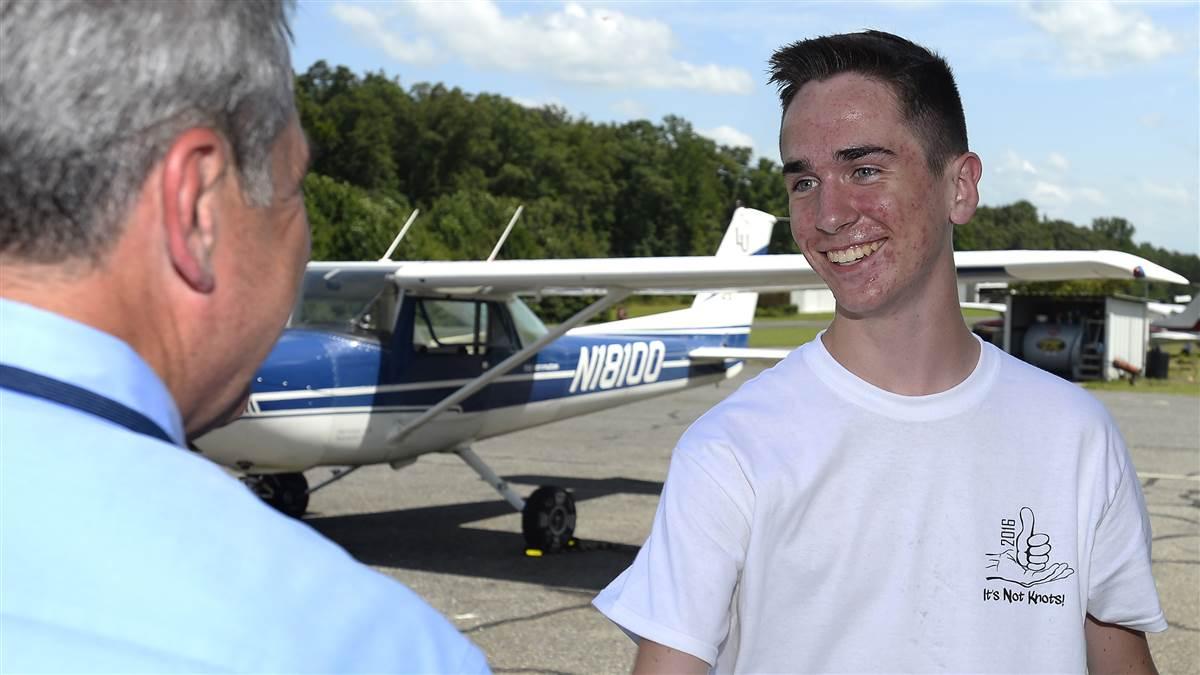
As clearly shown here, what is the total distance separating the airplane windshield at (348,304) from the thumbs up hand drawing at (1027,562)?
7.08 metres

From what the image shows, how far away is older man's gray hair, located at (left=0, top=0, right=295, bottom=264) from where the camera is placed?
2.46ft

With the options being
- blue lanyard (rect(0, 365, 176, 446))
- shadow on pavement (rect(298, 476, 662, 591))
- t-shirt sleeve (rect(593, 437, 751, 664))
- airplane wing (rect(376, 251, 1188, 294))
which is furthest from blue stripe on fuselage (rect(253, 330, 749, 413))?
blue lanyard (rect(0, 365, 176, 446))

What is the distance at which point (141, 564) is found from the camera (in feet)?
2.09

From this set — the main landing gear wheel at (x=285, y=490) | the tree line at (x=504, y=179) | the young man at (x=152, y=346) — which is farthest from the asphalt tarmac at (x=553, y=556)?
the tree line at (x=504, y=179)

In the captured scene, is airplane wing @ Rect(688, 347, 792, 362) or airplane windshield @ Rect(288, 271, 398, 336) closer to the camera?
airplane windshield @ Rect(288, 271, 398, 336)

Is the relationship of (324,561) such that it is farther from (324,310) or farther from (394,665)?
(324,310)

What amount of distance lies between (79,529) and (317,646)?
0.43ft

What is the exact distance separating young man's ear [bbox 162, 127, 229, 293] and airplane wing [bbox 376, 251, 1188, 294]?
7.74 meters

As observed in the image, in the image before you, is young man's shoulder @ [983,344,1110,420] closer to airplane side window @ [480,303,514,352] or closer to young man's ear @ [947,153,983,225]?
young man's ear @ [947,153,983,225]

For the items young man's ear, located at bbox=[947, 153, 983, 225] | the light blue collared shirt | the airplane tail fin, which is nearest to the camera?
the light blue collared shirt

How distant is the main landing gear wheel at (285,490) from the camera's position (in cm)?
987

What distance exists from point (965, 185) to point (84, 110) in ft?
5.90

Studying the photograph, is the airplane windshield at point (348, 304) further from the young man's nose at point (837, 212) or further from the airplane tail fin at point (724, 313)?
the young man's nose at point (837, 212)

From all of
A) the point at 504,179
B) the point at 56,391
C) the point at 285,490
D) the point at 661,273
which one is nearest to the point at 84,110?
the point at 56,391
